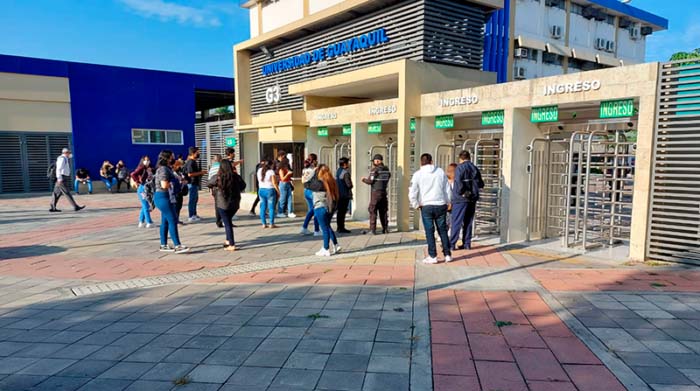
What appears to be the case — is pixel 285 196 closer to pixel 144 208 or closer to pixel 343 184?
pixel 343 184

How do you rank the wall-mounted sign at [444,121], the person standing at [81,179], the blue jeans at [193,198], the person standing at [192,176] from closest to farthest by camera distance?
the wall-mounted sign at [444,121] < the person standing at [192,176] < the blue jeans at [193,198] < the person standing at [81,179]

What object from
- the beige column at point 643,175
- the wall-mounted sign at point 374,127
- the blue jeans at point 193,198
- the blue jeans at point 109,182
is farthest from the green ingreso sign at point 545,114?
the blue jeans at point 109,182

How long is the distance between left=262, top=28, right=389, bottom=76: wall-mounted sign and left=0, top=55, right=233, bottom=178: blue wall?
9.97 meters

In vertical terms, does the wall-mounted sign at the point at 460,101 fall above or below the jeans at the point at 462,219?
above

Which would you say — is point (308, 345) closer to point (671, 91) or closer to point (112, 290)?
point (112, 290)

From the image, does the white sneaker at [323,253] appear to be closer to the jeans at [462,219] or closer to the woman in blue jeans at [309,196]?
the woman in blue jeans at [309,196]

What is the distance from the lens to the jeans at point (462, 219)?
7418 mm

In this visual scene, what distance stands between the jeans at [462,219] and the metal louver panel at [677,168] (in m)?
2.68

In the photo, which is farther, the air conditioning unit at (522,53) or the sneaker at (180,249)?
the air conditioning unit at (522,53)

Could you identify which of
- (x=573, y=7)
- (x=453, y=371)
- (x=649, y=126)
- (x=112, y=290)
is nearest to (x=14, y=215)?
(x=112, y=290)

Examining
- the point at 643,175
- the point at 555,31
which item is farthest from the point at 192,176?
the point at 555,31

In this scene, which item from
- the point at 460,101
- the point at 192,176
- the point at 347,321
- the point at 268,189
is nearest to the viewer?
the point at 347,321

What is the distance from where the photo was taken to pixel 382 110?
→ 1002 centimetres

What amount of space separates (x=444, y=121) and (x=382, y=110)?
1.62m
